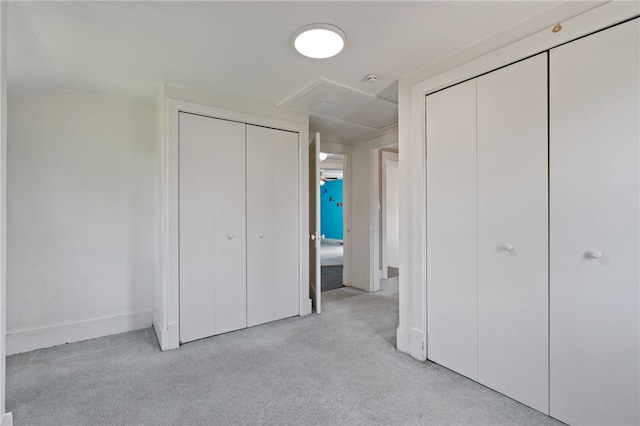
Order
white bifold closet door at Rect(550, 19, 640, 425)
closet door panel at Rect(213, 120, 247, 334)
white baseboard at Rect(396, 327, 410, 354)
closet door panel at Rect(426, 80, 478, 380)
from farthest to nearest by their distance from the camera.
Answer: closet door panel at Rect(213, 120, 247, 334) → white baseboard at Rect(396, 327, 410, 354) → closet door panel at Rect(426, 80, 478, 380) → white bifold closet door at Rect(550, 19, 640, 425)

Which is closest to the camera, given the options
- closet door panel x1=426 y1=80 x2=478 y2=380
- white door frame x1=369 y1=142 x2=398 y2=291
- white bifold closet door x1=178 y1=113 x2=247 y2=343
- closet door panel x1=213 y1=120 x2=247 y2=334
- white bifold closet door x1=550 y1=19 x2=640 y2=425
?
white bifold closet door x1=550 y1=19 x2=640 y2=425

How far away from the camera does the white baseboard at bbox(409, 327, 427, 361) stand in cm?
227

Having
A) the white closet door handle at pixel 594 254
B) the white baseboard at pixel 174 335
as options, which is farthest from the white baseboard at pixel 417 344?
the white baseboard at pixel 174 335

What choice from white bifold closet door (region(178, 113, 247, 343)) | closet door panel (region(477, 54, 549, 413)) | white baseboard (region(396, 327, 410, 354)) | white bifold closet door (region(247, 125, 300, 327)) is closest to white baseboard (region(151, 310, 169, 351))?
white bifold closet door (region(178, 113, 247, 343))

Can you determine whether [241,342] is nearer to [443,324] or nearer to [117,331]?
[117,331]

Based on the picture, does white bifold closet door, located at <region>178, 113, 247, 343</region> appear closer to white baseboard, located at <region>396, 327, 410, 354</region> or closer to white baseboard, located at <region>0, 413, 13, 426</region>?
white baseboard, located at <region>0, 413, 13, 426</region>

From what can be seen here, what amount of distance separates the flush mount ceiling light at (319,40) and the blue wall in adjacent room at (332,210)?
29.9 ft

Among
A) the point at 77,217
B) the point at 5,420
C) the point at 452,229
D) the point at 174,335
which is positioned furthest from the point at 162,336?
the point at 452,229

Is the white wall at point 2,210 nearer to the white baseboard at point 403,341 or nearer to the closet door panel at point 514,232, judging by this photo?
the white baseboard at point 403,341

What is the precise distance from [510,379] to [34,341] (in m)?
3.62

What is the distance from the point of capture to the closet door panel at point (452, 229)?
2.01m

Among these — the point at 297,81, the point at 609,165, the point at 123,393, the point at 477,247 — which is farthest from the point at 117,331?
the point at 609,165

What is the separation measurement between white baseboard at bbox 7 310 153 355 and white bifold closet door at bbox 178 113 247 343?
70 centimetres

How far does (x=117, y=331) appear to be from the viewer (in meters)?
2.84
